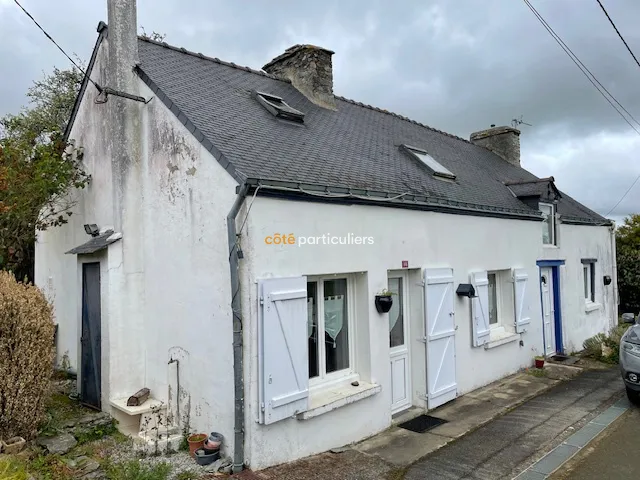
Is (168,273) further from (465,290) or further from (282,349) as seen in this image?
(465,290)

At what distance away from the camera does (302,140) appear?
7.67 meters

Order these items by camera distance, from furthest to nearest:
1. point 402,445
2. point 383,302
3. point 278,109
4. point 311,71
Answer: point 311,71 → point 278,109 → point 383,302 → point 402,445

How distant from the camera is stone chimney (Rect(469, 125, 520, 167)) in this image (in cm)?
1625

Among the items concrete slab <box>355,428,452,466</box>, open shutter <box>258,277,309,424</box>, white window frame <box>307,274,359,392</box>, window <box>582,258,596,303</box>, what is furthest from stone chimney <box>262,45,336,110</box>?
window <box>582,258,596,303</box>

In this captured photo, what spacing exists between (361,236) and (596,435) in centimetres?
443

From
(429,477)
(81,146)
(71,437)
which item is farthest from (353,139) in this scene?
(71,437)

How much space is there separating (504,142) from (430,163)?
800cm

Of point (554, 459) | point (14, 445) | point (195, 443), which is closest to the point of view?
point (14, 445)

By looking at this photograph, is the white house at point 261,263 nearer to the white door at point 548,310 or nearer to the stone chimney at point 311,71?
the stone chimney at point 311,71

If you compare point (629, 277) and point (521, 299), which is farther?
point (629, 277)

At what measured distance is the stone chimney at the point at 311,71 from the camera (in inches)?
425

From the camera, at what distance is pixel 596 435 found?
655cm

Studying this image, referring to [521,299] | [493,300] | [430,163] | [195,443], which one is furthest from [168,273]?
[521,299]

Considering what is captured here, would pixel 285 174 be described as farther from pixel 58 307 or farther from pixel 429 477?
pixel 58 307
